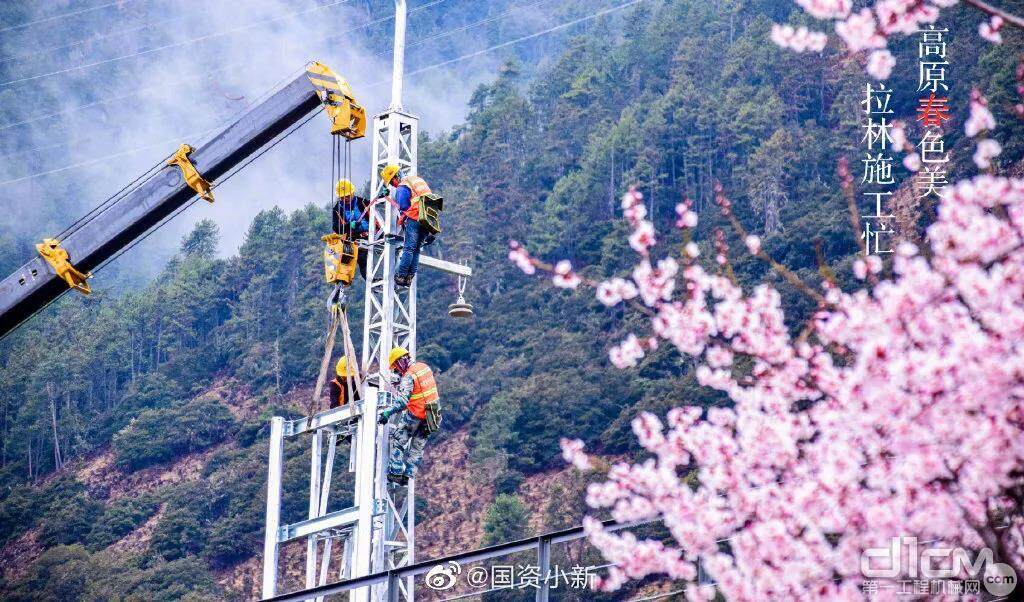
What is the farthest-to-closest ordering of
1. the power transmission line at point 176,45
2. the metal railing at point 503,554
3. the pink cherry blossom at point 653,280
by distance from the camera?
the power transmission line at point 176,45
the pink cherry blossom at point 653,280
the metal railing at point 503,554

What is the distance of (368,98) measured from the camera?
88.1 metres

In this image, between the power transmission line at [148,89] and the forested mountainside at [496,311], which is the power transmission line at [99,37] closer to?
the power transmission line at [148,89]

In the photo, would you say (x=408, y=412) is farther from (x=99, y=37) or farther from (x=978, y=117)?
(x=99, y=37)

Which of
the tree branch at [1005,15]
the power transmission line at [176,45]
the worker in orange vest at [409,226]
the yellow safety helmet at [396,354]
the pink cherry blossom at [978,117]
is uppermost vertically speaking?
the power transmission line at [176,45]

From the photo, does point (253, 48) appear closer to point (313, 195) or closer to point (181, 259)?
point (313, 195)

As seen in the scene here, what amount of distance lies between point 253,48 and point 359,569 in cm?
8427

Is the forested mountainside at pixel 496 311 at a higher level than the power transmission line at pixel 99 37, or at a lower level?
lower

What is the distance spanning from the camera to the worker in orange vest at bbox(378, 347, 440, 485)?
54.8ft

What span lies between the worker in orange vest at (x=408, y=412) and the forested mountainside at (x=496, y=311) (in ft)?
93.0

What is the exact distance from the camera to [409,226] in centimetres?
1762

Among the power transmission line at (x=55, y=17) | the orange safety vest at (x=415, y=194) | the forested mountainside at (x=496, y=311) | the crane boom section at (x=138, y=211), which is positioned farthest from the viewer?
the power transmission line at (x=55, y=17)

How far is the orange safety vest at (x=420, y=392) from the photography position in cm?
1670

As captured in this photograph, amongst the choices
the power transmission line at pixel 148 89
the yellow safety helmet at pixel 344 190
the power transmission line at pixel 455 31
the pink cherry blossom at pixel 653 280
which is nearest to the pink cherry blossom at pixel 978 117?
the pink cherry blossom at pixel 653 280

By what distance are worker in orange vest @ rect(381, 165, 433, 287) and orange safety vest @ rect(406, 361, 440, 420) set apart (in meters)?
1.42
